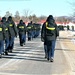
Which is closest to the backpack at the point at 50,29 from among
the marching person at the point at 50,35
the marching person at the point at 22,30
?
the marching person at the point at 50,35

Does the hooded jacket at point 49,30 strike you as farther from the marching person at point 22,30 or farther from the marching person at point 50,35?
the marching person at point 22,30

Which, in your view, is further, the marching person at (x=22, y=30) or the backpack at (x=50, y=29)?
the marching person at (x=22, y=30)

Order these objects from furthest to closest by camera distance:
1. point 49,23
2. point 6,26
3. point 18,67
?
point 6,26 < point 49,23 < point 18,67

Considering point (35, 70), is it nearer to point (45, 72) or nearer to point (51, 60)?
point (45, 72)

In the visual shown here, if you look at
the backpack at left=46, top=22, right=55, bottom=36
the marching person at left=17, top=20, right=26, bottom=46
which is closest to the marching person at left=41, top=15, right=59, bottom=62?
the backpack at left=46, top=22, right=55, bottom=36

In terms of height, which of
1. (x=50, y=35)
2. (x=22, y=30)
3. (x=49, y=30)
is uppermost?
(x=49, y=30)

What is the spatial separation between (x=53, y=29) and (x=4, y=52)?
4.07m

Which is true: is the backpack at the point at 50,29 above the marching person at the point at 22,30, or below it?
above

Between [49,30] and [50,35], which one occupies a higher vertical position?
[49,30]

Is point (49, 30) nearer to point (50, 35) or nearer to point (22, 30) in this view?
point (50, 35)

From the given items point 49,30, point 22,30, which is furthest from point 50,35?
point 22,30

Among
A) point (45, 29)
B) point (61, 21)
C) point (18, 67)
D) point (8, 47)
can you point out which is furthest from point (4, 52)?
point (61, 21)

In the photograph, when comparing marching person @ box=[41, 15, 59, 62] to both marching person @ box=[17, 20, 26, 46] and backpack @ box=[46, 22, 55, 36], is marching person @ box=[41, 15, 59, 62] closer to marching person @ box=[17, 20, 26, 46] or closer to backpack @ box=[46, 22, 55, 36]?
backpack @ box=[46, 22, 55, 36]

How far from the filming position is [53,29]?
16391mm
